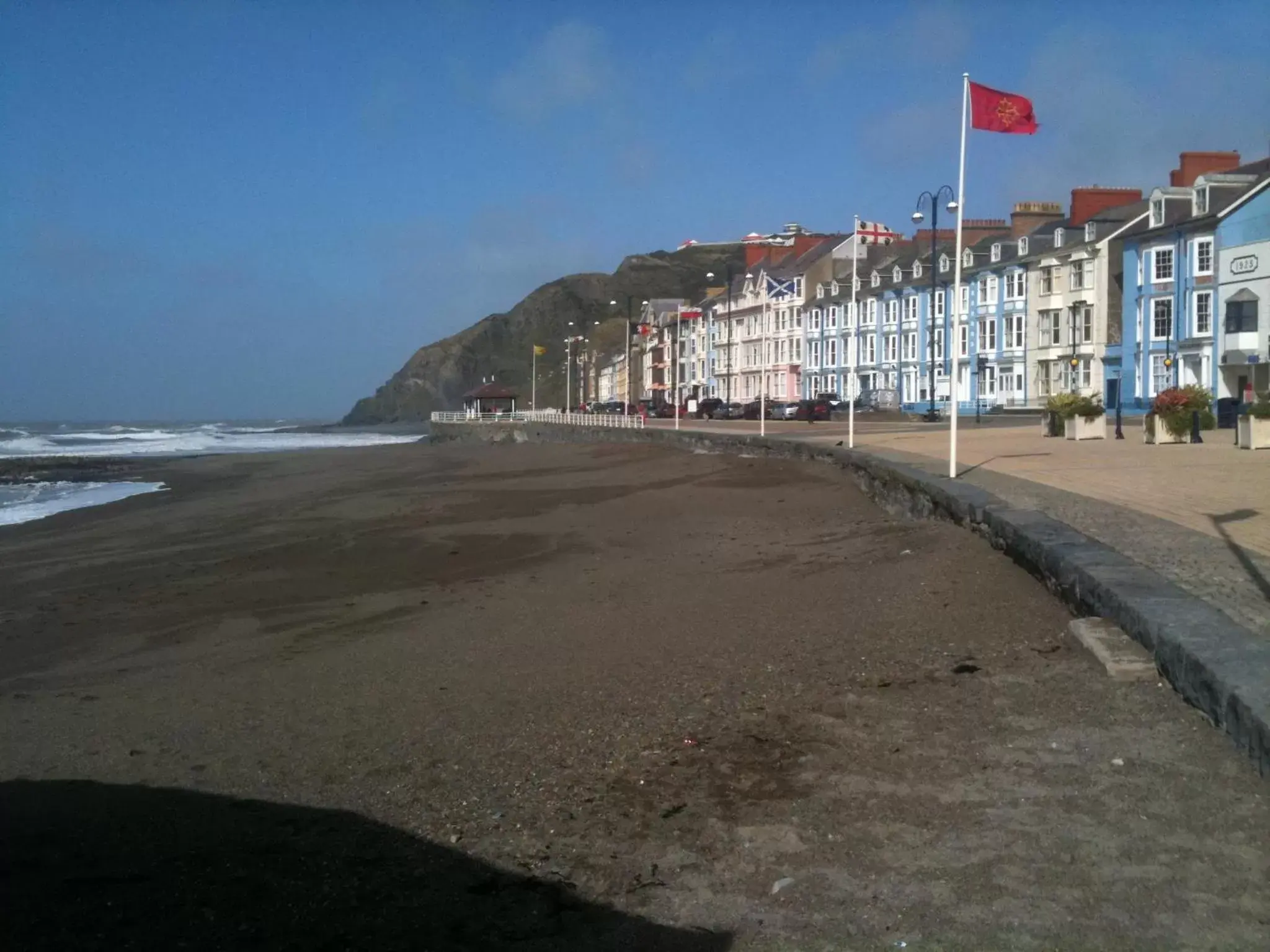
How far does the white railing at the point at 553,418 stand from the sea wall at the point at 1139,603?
3369 centimetres

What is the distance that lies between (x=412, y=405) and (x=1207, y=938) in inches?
6505

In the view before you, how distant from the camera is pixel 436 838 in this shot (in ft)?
15.1

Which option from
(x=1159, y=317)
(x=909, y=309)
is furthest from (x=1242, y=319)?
(x=909, y=309)

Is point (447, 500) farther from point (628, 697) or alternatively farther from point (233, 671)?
point (628, 697)

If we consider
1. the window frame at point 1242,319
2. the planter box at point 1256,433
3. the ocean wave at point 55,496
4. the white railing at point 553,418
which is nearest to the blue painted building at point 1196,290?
the window frame at point 1242,319

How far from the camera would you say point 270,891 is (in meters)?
4.11

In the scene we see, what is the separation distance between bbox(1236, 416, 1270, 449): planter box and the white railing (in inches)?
1100

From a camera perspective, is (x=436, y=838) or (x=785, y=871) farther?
(x=436, y=838)

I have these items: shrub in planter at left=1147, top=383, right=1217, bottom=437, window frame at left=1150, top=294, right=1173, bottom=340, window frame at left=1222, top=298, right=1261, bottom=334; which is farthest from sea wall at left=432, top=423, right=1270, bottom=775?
window frame at left=1150, top=294, right=1173, bottom=340

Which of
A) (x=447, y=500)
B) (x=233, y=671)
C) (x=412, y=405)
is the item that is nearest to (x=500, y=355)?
(x=412, y=405)

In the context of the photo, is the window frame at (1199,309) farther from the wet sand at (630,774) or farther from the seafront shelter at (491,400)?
the seafront shelter at (491,400)

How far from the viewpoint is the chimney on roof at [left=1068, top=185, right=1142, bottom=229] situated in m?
57.7

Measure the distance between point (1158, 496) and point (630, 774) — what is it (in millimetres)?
9200

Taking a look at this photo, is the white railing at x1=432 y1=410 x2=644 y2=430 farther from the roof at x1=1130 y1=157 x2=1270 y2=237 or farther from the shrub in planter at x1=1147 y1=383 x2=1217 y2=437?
the shrub in planter at x1=1147 y1=383 x2=1217 y2=437
